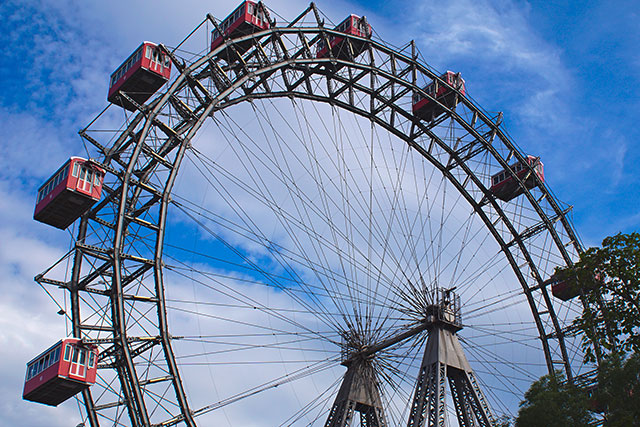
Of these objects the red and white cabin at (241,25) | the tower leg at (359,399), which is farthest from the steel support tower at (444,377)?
the red and white cabin at (241,25)

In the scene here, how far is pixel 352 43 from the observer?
119 ft

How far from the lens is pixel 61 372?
25.1m

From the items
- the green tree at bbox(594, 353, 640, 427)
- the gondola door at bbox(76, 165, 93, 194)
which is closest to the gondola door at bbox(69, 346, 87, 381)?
the gondola door at bbox(76, 165, 93, 194)

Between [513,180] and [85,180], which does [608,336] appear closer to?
[85,180]

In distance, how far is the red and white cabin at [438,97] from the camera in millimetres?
39781

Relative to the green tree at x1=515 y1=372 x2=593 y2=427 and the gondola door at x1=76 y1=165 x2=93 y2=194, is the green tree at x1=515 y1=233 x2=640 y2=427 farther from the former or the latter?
the gondola door at x1=76 y1=165 x2=93 y2=194

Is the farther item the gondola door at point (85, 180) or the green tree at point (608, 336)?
the gondola door at point (85, 180)

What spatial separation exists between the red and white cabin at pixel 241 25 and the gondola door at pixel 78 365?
1367 cm

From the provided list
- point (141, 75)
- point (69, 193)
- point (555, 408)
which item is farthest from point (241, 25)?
point (555, 408)

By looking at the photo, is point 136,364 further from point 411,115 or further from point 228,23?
point 411,115

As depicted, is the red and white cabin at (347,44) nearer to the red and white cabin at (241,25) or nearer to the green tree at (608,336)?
the red and white cabin at (241,25)

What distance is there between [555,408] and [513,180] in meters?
20.4

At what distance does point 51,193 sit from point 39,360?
619 cm

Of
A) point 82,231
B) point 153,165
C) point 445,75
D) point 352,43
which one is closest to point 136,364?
point 82,231
